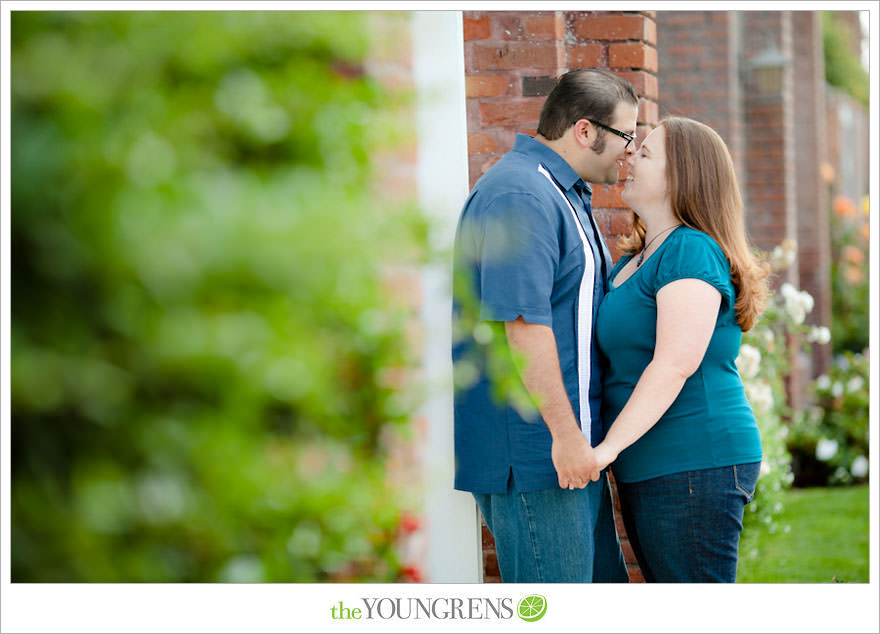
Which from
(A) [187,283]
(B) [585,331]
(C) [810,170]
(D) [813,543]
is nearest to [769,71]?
(C) [810,170]

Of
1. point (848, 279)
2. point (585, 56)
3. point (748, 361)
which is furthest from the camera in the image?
point (848, 279)

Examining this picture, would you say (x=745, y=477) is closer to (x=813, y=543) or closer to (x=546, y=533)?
(x=546, y=533)

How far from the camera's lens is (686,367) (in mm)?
1944

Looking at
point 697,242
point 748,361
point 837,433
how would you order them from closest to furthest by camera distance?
point 697,242
point 748,361
point 837,433

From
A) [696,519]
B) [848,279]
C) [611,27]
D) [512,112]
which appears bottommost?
[848,279]

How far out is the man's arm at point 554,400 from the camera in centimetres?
189

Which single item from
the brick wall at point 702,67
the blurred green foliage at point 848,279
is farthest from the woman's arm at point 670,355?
the blurred green foliage at point 848,279

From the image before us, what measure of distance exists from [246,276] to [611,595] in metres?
1.67

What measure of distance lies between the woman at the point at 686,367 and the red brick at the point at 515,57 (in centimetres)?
52

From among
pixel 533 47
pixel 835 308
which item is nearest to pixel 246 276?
pixel 533 47

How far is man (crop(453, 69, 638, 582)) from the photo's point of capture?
1.90 m

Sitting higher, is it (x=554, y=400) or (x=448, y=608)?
(x=554, y=400)

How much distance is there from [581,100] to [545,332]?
663mm

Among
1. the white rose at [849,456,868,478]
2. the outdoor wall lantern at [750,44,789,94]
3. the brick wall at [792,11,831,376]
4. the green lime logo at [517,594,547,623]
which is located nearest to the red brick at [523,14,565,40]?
the green lime logo at [517,594,547,623]
